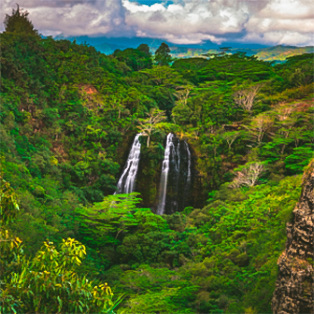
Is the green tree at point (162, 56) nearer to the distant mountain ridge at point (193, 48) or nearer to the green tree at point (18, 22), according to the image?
the distant mountain ridge at point (193, 48)

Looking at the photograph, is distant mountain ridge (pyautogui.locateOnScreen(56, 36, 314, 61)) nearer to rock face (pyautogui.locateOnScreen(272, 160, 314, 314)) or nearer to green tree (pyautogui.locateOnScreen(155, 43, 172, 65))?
green tree (pyautogui.locateOnScreen(155, 43, 172, 65))

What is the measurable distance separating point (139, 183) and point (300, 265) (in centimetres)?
1533

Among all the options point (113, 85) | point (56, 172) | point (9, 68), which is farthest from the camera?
point (113, 85)

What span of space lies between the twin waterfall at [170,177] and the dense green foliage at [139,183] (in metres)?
0.51

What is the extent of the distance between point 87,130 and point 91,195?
4.90 metres

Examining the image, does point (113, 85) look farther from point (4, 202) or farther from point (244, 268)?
point (4, 202)

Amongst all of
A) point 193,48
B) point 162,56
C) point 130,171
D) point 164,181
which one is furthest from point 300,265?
point 193,48

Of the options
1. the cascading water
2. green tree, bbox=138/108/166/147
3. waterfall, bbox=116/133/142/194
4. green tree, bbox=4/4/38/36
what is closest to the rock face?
the cascading water

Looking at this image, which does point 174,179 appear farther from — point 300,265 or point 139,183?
point 300,265

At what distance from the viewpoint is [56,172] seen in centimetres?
1681

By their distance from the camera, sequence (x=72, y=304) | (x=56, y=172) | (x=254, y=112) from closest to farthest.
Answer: (x=72, y=304)
(x=56, y=172)
(x=254, y=112)

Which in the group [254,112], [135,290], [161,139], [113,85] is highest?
[113,85]

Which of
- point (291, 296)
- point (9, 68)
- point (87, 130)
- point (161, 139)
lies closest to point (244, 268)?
point (291, 296)

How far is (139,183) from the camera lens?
810 inches
